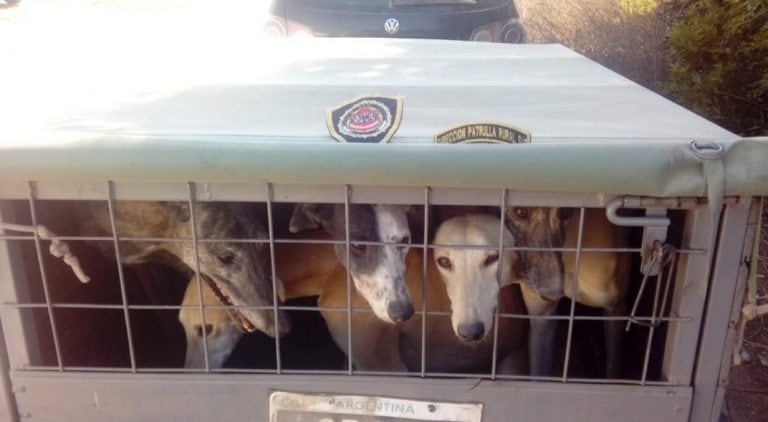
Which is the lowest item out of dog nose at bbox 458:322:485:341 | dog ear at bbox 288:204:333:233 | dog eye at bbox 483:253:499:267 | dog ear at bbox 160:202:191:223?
dog nose at bbox 458:322:485:341

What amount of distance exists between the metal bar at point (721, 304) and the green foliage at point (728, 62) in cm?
335

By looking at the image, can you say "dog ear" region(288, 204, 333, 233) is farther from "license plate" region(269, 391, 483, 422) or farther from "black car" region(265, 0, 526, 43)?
"black car" region(265, 0, 526, 43)

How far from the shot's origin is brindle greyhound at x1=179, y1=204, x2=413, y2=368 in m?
1.94

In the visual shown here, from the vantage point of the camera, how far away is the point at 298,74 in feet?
8.28

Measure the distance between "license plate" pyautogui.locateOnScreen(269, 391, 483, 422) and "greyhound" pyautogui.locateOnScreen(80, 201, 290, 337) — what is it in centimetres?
26

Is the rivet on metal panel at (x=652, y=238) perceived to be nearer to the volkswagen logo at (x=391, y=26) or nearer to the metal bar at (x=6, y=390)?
the metal bar at (x=6, y=390)

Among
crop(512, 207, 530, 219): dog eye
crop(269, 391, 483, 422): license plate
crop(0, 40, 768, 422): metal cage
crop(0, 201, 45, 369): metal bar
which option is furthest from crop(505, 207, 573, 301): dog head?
crop(0, 201, 45, 369): metal bar

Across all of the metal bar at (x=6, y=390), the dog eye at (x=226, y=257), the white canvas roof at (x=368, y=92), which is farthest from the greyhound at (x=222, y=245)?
the metal bar at (x=6, y=390)

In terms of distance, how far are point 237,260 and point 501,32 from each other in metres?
4.01

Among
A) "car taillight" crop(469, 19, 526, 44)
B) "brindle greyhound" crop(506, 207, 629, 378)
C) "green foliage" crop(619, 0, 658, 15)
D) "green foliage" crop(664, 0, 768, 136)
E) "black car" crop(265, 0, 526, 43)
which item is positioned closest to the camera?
"brindle greyhound" crop(506, 207, 629, 378)

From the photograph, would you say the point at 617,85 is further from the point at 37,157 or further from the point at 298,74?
the point at 37,157

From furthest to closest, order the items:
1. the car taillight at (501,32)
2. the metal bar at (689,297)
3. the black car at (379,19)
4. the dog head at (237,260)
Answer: the car taillight at (501,32) → the black car at (379,19) → the dog head at (237,260) → the metal bar at (689,297)

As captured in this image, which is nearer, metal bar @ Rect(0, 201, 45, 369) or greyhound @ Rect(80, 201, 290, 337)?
metal bar @ Rect(0, 201, 45, 369)

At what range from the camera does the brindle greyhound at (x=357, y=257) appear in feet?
6.35
